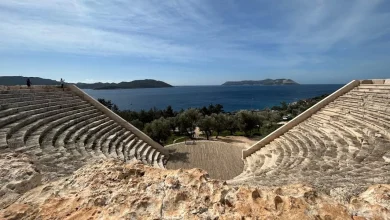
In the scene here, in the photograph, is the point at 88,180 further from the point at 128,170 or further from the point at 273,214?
the point at 273,214

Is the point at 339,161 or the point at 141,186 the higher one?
the point at 141,186

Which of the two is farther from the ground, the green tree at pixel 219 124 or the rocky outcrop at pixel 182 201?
the rocky outcrop at pixel 182 201

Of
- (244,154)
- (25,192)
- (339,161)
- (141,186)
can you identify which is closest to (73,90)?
(244,154)

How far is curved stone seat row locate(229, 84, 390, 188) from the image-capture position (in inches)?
208

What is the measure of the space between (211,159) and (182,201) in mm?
11387

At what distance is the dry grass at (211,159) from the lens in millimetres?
12430

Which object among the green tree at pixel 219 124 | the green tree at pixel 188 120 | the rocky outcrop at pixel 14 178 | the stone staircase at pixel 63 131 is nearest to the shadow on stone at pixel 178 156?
the stone staircase at pixel 63 131

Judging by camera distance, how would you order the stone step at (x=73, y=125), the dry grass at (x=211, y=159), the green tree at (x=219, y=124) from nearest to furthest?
the stone step at (x=73, y=125) → the dry grass at (x=211, y=159) → the green tree at (x=219, y=124)

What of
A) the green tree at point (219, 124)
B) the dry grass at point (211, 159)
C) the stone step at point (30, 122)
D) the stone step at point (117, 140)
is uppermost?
the stone step at point (30, 122)

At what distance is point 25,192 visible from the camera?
3766mm

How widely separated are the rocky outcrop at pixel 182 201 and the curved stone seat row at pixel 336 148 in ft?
3.54

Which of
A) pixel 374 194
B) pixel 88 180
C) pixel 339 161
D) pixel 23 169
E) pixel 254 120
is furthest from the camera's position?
pixel 254 120

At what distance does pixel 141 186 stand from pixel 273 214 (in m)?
2.03

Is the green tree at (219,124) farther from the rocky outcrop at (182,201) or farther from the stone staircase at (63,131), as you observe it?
the rocky outcrop at (182,201)
